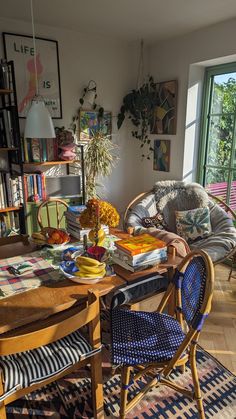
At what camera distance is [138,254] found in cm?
158

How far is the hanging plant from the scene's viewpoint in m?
3.53

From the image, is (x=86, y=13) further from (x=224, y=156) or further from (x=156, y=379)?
(x=156, y=379)

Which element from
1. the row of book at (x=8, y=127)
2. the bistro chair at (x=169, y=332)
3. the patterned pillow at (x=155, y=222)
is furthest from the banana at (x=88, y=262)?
the row of book at (x=8, y=127)

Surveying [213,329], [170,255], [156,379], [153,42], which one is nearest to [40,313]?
[156,379]

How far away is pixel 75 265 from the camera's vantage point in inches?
61.6

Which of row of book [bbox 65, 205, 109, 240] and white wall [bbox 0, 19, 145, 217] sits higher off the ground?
white wall [bbox 0, 19, 145, 217]

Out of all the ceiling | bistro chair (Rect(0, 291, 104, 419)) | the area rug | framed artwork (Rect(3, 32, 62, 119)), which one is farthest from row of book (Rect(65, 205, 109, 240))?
the ceiling

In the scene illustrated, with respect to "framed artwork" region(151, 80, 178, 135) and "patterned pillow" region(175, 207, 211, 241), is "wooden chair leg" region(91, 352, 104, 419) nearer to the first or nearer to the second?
"patterned pillow" region(175, 207, 211, 241)

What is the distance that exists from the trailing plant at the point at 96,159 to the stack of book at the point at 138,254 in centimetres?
173

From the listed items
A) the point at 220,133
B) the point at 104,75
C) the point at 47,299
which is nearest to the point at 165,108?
the point at 220,133

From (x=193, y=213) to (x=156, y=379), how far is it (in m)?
1.80

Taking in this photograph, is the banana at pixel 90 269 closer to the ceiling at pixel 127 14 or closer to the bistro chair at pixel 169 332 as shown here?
the bistro chair at pixel 169 332

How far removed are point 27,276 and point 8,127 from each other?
166 cm

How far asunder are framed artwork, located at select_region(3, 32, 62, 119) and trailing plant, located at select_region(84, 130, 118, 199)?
1.53 ft
